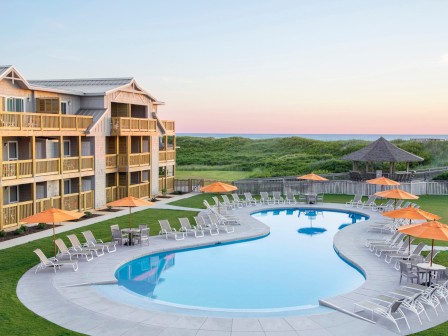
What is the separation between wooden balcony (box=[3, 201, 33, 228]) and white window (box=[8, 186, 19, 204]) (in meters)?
1.40

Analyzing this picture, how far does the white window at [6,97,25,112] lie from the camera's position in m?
25.6

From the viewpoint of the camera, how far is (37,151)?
91.6 feet

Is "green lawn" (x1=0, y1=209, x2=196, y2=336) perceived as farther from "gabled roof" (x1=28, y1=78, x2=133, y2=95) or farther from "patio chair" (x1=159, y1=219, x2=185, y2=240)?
"gabled roof" (x1=28, y1=78, x2=133, y2=95)

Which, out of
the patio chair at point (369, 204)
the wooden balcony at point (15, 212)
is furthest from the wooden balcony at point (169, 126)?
the wooden balcony at point (15, 212)

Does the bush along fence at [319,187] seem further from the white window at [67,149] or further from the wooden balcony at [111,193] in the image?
the white window at [67,149]

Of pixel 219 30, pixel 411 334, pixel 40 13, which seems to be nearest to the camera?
pixel 411 334

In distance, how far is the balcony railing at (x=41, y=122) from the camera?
77.5ft

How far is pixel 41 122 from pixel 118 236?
8.84 meters

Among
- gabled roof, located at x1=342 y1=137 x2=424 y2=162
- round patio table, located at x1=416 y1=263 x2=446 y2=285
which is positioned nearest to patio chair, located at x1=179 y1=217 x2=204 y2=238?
round patio table, located at x1=416 y1=263 x2=446 y2=285

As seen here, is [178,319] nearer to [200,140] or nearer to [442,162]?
[442,162]

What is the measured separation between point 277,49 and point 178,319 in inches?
1358

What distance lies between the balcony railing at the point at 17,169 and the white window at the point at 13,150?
1508 millimetres

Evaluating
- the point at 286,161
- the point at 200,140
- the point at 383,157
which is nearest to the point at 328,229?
the point at 383,157

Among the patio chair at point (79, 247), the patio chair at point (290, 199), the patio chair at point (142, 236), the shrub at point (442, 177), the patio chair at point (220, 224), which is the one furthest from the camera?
the shrub at point (442, 177)
